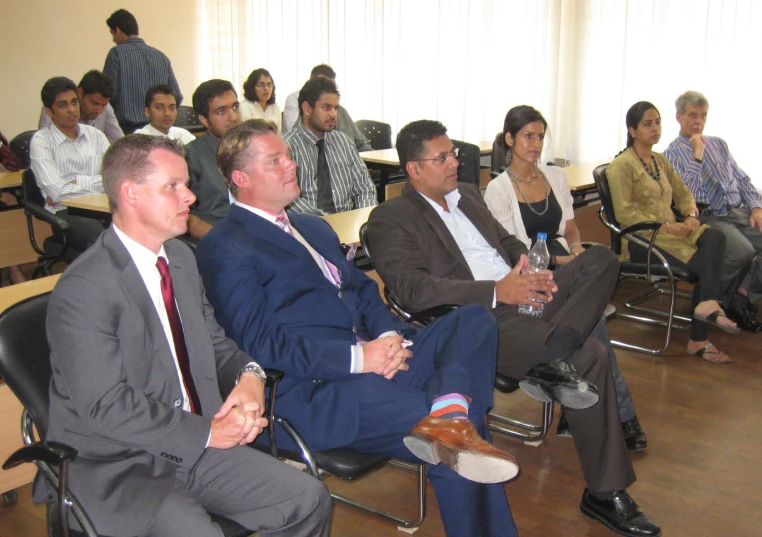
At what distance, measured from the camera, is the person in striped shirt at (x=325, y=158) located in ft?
14.0

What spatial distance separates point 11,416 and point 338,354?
1284 millimetres

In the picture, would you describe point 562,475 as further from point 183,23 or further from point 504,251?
point 183,23

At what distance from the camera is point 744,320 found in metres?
4.51

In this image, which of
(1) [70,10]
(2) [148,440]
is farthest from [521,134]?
(1) [70,10]

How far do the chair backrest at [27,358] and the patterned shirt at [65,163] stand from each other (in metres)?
2.81

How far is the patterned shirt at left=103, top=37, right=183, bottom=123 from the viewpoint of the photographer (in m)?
6.43

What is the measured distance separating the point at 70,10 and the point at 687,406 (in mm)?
7335

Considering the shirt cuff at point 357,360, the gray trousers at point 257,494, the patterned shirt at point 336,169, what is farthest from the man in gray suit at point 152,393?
the patterned shirt at point 336,169

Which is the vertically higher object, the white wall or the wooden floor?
the white wall

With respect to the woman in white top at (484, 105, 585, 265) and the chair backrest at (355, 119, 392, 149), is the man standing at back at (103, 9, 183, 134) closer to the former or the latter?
the chair backrest at (355, 119, 392, 149)

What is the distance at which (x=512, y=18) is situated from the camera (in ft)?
22.8

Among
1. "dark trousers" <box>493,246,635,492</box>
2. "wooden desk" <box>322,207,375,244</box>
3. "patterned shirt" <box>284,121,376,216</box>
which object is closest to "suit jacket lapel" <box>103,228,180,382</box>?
"dark trousers" <box>493,246,635,492</box>

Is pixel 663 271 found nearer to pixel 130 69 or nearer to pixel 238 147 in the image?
pixel 238 147

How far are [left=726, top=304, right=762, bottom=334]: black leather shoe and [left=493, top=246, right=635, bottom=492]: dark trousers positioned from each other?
2.09 meters
